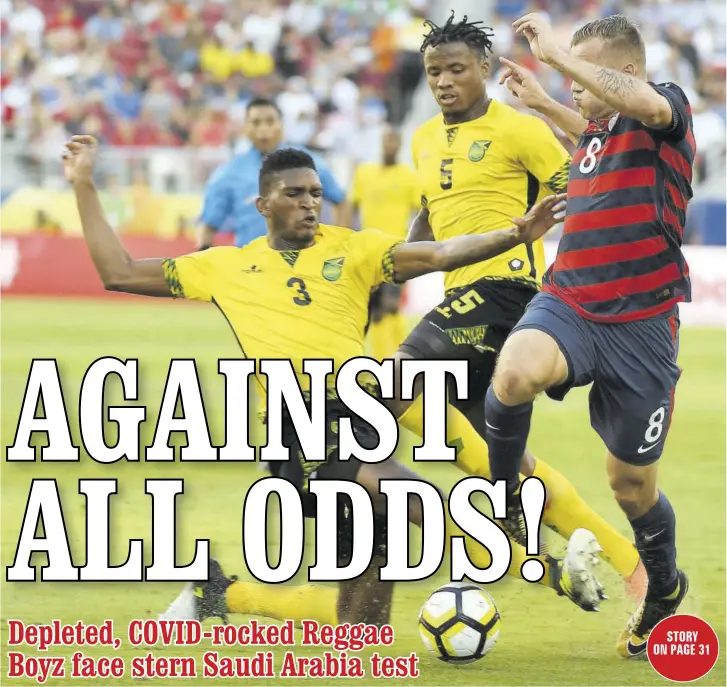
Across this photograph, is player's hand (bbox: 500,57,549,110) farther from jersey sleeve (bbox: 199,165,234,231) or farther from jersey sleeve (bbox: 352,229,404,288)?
jersey sleeve (bbox: 199,165,234,231)

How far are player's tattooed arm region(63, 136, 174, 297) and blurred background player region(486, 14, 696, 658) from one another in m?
1.43

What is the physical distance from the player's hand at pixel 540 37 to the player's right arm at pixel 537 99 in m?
0.74

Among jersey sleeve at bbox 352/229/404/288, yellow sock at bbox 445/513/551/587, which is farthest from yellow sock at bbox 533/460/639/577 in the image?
jersey sleeve at bbox 352/229/404/288

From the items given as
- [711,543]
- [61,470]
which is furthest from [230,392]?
[61,470]

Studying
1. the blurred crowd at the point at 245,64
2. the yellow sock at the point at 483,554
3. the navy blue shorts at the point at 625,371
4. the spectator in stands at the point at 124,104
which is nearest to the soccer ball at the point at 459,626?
the yellow sock at the point at 483,554

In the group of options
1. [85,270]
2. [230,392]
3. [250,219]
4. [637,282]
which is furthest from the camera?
[85,270]

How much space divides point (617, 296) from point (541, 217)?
466 mm

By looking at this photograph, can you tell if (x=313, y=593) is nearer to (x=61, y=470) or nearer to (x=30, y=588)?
(x=30, y=588)

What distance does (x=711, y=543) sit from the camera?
313 inches

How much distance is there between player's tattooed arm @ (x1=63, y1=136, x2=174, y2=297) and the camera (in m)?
5.61

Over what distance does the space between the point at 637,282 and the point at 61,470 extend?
5.06 metres

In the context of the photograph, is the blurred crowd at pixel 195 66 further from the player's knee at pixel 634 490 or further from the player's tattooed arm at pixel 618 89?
the player's tattooed arm at pixel 618 89

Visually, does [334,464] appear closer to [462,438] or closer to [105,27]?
[462,438]

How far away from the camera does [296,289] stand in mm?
5961
